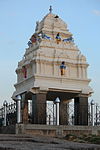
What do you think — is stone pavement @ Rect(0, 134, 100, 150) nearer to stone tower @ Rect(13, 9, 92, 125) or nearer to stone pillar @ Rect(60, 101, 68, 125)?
stone tower @ Rect(13, 9, 92, 125)

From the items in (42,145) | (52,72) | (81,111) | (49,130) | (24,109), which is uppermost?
(52,72)

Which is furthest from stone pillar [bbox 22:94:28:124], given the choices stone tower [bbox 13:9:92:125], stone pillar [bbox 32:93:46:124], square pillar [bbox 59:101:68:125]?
square pillar [bbox 59:101:68:125]

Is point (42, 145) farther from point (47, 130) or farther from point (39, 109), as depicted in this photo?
point (39, 109)

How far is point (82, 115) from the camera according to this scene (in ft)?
102

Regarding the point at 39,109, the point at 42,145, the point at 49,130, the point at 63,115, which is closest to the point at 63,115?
the point at 63,115

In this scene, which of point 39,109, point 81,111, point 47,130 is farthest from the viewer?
point 81,111

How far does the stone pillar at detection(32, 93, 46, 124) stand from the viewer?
29.6 m

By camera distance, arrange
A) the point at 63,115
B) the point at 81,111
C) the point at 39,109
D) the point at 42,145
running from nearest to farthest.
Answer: the point at 42,145
the point at 39,109
the point at 81,111
the point at 63,115

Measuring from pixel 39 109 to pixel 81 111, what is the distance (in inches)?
153

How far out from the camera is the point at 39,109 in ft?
97.8

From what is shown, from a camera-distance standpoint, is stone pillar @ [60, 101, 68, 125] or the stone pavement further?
stone pillar @ [60, 101, 68, 125]

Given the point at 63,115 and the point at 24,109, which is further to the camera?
the point at 63,115

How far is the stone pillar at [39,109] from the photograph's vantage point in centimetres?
2961

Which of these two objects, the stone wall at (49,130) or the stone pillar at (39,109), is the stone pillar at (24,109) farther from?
the stone wall at (49,130)
